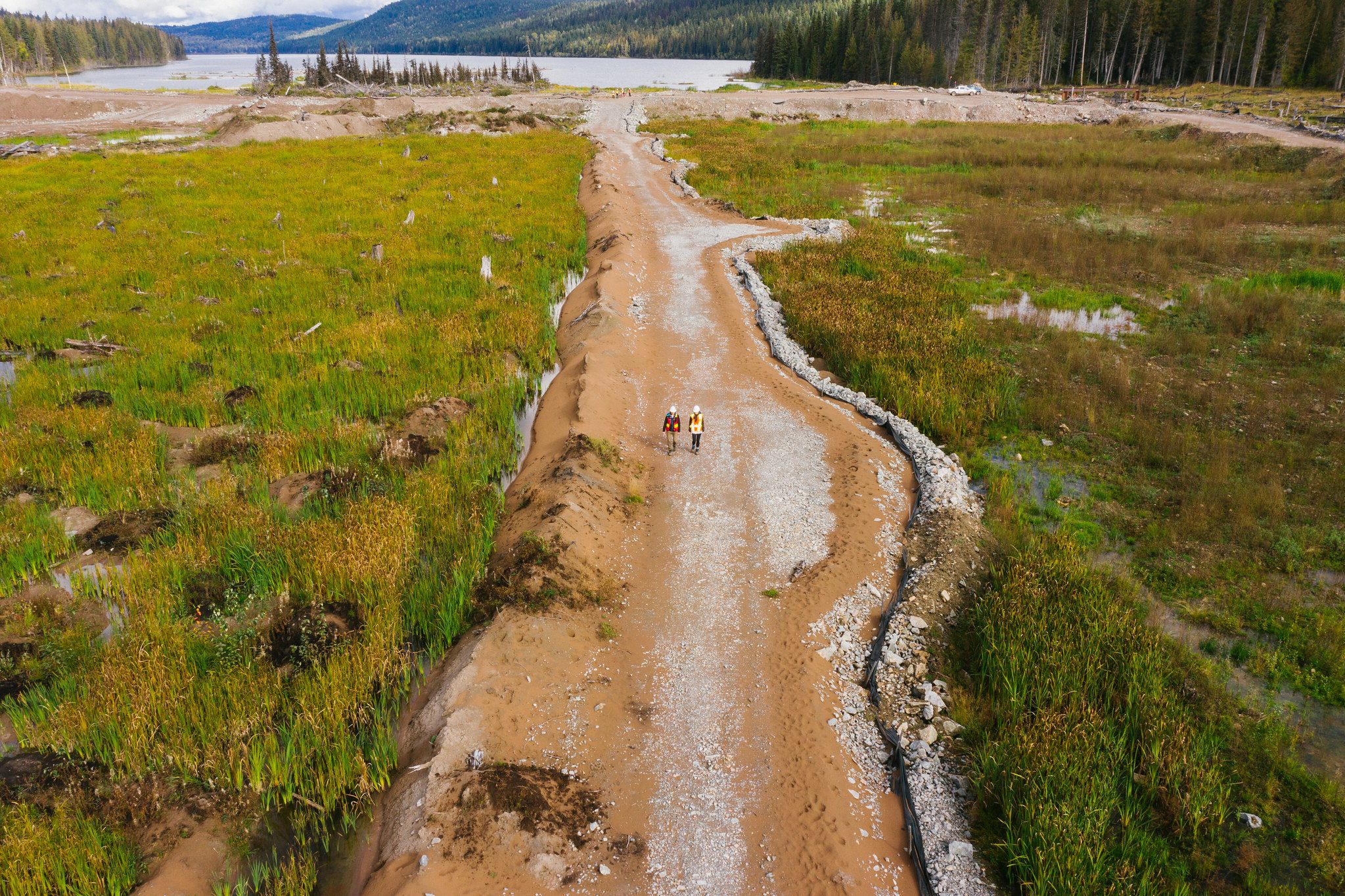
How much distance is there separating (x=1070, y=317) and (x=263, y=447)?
26736 millimetres

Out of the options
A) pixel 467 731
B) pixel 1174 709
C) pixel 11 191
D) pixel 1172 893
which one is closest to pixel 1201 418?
pixel 1174 709

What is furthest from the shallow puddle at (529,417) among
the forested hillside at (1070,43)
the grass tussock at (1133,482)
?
the forested hillside at (1070,43)

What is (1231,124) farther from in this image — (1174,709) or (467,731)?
(467,731)

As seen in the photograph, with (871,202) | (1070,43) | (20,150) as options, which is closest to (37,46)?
(20,150)

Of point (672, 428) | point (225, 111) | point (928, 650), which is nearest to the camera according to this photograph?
point (928, 650)

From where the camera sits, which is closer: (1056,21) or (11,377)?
(11,377)

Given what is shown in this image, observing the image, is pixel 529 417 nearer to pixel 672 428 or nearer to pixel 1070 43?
pixel 672 428

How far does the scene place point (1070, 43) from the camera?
114 metres

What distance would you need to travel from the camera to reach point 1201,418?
17.5 meters

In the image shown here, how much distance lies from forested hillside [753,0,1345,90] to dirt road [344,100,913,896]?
104255 mm

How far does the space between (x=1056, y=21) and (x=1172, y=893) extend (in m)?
144

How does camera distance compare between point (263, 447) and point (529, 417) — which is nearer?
point (263, 447)

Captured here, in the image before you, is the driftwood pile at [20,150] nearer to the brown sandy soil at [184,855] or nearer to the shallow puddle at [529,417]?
the shallow puddle at [529,417]

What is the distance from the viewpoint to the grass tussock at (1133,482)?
7910 mm
